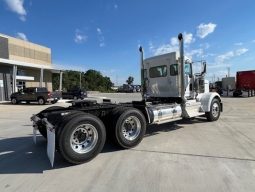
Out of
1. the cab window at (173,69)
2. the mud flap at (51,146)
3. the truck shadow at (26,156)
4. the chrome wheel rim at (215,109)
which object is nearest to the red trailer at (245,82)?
the chrome wheel rim at (215,109)

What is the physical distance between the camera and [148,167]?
5520 millimetres

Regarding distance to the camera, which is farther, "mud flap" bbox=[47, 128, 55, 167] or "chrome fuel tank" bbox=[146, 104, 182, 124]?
"chrome fuel tank" bbox=[146, 104, 182, 124]

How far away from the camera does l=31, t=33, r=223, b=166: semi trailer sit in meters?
5.89

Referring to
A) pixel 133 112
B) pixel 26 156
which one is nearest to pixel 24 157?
pixel 26 156

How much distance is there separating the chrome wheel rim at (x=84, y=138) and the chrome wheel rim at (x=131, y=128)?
1.00 metres

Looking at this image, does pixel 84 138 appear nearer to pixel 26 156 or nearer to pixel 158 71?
pixel 26 156

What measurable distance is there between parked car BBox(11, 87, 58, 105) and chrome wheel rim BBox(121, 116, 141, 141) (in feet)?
70.4

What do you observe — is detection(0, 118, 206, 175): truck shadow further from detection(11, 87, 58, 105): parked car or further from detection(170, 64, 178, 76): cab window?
detection(11, 87, 58, 105): parked car

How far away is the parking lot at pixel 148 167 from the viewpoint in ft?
15.1

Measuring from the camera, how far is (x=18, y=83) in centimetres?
3762

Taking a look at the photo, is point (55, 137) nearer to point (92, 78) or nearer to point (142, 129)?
point (142, 129)

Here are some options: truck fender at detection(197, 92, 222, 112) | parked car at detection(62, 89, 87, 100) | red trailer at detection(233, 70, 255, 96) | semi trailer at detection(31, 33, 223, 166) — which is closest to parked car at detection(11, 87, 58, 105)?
parked car at detection(62, 89, 87, 100)

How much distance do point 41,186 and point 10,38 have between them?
4173 centimetres

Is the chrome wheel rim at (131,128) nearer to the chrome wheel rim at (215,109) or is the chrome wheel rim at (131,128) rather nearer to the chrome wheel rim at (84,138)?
the chrome wheel rim at (84,138)
